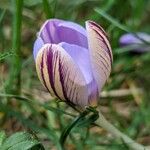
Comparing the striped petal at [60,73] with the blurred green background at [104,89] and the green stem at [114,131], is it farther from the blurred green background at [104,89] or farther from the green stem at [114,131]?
the blurred green background at [104,89]

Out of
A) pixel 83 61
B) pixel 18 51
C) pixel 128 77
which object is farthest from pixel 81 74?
pixel 128 77

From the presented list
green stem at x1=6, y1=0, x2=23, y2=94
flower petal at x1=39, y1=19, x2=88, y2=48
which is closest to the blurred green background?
green stem at x1=6, y1=0, x2=23, y2=94

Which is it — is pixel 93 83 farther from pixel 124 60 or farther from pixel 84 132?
pixel 124 60

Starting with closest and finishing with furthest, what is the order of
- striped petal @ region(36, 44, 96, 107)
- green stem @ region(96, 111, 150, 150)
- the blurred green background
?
1. striped petal @ region(36, 44, 96, 107)
2. green stem @ region(96, 111, 150, 150)
3. the blurred green background

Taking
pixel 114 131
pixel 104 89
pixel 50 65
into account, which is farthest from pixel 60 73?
pixel 104 89

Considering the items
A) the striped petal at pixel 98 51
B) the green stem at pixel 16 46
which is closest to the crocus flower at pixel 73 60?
the striped petal at pixel 98 51

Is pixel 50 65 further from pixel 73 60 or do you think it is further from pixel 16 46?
pixel 16 46

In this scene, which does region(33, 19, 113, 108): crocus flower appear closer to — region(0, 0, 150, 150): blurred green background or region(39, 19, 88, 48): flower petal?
region(39, 19, 88, 48): flower petal

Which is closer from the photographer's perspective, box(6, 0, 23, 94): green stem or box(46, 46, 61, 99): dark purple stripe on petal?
box(46, 46, 61, 99): dark purple stripe on petal
